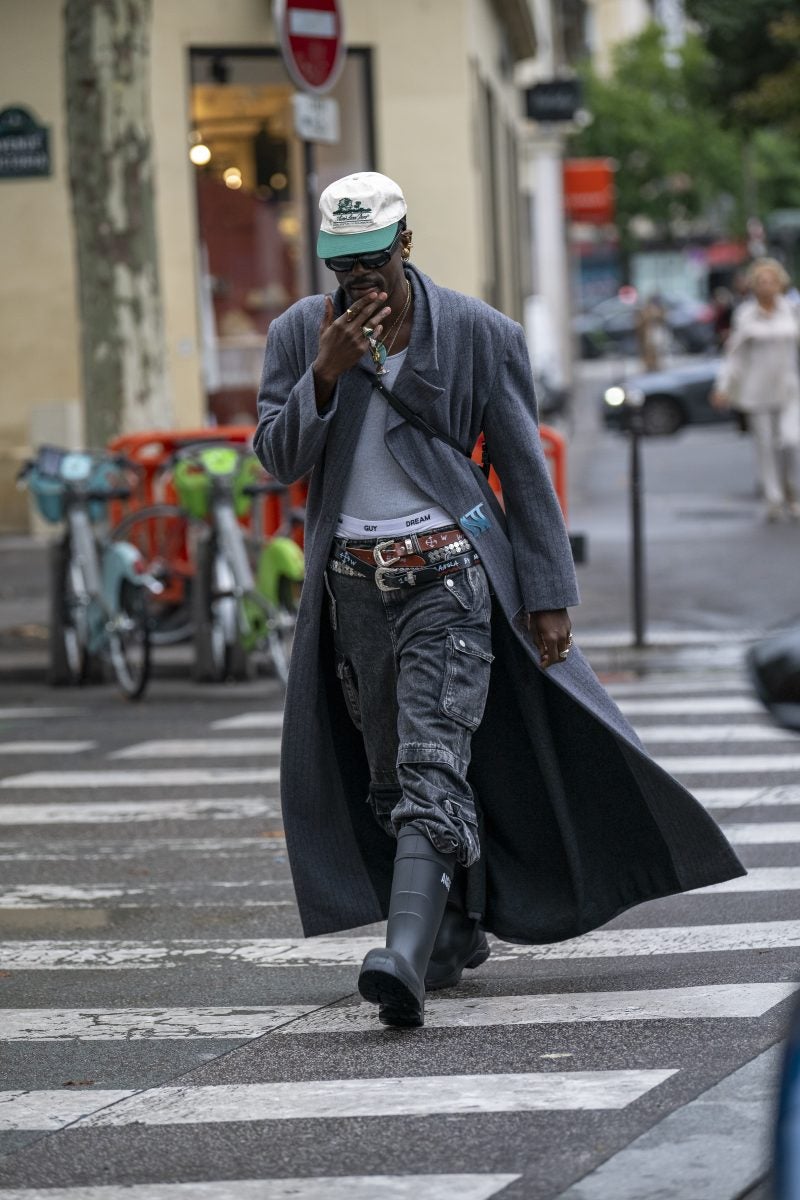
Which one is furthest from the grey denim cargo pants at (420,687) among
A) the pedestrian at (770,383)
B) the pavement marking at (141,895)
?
the pedestrian at (770,383)

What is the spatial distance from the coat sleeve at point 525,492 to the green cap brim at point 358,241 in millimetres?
410

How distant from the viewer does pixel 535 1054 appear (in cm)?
480

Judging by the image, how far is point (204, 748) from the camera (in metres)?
9.66

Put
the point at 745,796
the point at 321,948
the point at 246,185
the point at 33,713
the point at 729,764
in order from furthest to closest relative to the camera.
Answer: the point at 246,185 → the point at 33,713 → the point at 729,764 → the point at 745,796 → the point at 321,948

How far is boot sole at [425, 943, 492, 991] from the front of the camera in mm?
5293

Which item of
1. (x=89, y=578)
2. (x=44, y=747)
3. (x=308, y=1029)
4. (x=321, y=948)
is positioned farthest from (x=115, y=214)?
(x=308, y=1029)

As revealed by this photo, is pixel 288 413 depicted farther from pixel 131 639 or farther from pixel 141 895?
pixel 131 639

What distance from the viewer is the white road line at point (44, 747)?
387 inches

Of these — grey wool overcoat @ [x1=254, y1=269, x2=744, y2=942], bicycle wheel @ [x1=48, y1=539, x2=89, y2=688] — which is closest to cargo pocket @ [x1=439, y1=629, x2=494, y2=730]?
grey wool overcoat @ [x1=254, y1=269, x2=744, y2=942]

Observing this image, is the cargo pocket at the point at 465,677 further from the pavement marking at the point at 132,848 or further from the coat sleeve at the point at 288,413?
the pavement marking at the point at 132,848

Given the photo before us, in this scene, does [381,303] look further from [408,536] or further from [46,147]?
[46,147]

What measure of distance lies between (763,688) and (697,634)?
386 inches

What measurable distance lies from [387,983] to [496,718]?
78cm

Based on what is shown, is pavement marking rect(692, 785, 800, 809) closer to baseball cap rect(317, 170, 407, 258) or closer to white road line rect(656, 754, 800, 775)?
white road line rect(656, 754, 800, 775)
